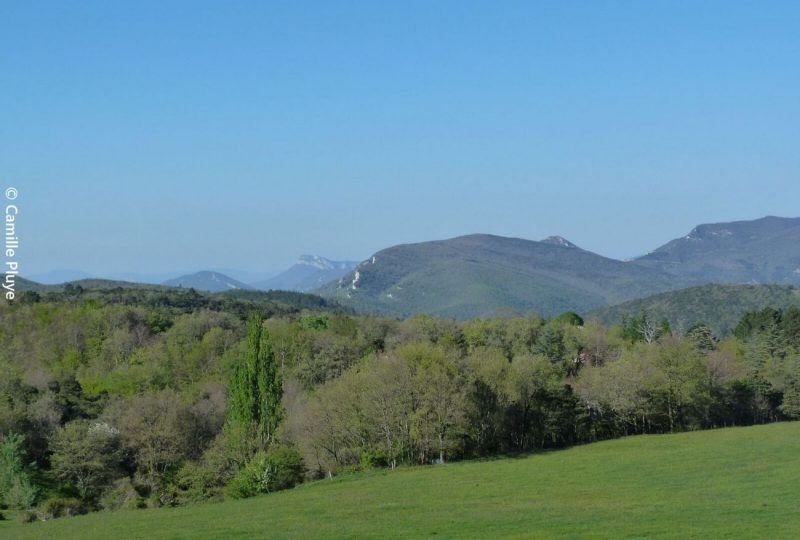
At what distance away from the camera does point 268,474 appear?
61.2m

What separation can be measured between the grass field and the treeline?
212 inches

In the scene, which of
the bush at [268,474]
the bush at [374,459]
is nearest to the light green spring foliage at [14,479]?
the bush at [268,474]

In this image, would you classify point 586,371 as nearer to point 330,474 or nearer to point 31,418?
point 330,474

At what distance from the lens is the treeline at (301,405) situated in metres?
66.4

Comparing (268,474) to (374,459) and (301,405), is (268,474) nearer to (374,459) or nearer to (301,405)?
(374,459)

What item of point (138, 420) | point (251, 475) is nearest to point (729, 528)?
point (251, 475)

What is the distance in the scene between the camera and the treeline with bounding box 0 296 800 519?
66375 millimetres

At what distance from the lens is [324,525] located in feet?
130

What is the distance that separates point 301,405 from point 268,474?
15.1 m

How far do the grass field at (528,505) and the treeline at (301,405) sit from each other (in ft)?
17.6

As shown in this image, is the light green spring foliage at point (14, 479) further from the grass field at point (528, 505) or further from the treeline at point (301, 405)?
the grass field at point (528, 505)

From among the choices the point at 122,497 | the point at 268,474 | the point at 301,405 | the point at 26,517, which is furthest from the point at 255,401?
the point at 26,517

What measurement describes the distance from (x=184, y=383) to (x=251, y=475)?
4268cm

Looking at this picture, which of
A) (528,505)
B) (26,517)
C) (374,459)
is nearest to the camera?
(528,505)
